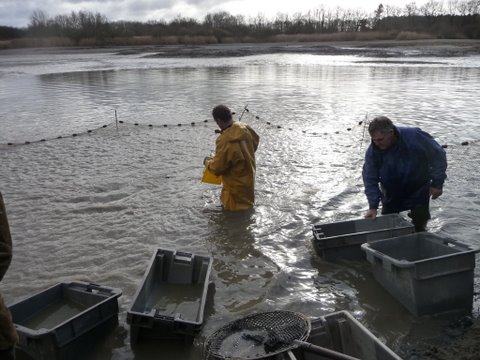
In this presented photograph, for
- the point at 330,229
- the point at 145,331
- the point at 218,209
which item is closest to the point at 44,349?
the point at 145,331

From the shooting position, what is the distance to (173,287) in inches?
200

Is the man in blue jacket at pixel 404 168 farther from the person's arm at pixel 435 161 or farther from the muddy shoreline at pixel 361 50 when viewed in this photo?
the muddy shoreline at pixel 361 50

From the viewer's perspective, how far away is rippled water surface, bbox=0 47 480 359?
16.9ft

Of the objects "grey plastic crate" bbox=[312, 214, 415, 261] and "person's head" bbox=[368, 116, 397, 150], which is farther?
"grey plastic crate" bbox=[312, 214, 415, 261]

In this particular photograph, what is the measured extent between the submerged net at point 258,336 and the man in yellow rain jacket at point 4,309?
4.75 ft

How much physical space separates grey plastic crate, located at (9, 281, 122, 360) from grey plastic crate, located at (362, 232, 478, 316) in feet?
8.42

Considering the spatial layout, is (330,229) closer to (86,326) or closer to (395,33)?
(86,326)

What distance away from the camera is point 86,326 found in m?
3.99

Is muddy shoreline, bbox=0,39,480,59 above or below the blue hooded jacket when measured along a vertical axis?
above

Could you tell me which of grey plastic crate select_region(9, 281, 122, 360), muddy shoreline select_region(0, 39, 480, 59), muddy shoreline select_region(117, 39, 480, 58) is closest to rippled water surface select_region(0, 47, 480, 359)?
grey plastic crate select_region(9, 281, 122, 360)

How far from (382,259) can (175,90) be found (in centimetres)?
1789

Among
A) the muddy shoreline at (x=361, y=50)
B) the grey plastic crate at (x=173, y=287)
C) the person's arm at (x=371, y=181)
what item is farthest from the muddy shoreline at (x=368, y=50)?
the grey plastic crate at (x=173, y=287)

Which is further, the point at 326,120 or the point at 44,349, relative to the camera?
the point at 326,120

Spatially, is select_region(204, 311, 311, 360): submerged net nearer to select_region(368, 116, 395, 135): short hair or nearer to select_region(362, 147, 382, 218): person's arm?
select_region(362, 147, 382, 218): person's arm
